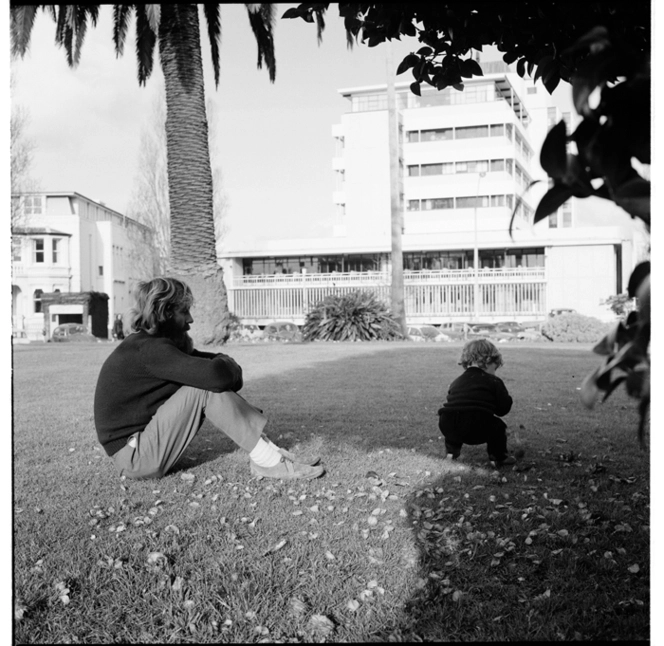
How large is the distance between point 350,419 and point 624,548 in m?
3.51

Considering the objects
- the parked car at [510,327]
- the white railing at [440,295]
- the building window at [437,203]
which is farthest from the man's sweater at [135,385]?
the building window at [437,203]

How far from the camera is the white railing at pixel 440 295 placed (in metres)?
32.4

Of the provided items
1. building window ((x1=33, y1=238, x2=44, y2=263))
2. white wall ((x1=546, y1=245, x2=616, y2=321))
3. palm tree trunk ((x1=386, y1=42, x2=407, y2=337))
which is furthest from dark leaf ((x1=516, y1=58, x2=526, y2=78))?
building window ((x1=33, y1=238, x2=44, y2=263))

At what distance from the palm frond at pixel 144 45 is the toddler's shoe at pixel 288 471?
38.3 feet

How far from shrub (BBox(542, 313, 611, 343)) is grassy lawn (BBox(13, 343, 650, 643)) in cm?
1449

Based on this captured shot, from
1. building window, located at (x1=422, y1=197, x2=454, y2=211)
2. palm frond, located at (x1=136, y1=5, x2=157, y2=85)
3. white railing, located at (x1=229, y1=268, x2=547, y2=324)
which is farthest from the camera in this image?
building window, located at (x1=422, y1=197, x2=454, y2=211)

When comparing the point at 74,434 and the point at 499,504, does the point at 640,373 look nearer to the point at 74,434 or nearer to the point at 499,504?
the point at 499,504

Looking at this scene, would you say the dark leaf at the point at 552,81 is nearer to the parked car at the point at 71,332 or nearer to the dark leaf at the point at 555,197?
the dark leaf at the point at 555,197

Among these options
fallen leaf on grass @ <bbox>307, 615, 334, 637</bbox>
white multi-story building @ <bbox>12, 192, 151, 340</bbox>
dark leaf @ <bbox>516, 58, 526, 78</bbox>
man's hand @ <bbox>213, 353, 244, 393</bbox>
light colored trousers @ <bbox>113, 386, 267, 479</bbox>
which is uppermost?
white multi-story building @ <bbox>12, 192, 151, 340</bbox>

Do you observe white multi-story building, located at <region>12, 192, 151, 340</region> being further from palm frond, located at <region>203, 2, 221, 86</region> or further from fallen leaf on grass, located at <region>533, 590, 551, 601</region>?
fallen leaf on grass, located at <region>533, 590, 551, 601</region>

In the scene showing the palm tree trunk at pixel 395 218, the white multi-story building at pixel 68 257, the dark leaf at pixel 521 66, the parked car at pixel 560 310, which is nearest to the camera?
the dark leaf at pixel 521 66

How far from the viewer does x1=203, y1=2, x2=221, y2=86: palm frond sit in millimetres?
12906

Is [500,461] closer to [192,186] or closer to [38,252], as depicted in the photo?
[192,186]

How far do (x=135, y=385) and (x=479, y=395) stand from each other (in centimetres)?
211
